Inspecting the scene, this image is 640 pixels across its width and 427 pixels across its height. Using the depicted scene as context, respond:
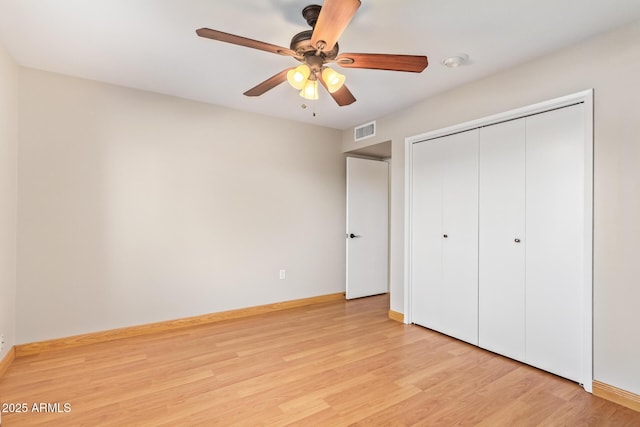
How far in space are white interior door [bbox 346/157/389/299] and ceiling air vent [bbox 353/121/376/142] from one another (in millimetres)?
313

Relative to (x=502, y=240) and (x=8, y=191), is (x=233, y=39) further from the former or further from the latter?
(x=502, y=240)

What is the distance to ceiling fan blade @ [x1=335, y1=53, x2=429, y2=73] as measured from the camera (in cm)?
173

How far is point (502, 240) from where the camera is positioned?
105 inches

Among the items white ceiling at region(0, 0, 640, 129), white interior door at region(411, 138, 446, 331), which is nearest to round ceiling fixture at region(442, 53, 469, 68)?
white ceiling at region(0, 0, 640, 129)

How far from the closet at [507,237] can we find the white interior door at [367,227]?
1.09 meters

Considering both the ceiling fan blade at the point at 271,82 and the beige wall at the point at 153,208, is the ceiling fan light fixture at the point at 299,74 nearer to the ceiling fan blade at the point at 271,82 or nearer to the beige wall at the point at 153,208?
the ceiling fan blade at the point at 271,82

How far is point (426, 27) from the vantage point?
2012 mm

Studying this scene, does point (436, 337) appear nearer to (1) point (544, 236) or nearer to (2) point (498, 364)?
(2) point (498, 364)

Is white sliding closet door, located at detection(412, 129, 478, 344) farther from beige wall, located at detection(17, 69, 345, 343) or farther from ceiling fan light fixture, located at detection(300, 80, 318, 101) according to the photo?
ceiling fan light fixture, located at detection(300, 80, 318, 101)

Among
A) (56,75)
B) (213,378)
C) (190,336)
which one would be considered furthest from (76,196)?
(213,378)

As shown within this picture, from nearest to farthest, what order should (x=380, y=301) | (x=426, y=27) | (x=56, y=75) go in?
(x=426, y=27) < (x=56, y=75) < (x=380, y=301)

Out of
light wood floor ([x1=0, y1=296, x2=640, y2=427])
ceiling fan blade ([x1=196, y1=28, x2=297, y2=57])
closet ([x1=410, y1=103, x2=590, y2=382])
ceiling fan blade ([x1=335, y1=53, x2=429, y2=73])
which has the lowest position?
light wood floor ([x1=0, y1=296, x2=640, y2=427])

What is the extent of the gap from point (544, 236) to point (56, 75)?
429 cm

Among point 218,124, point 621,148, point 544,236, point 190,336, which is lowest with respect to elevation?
point 190,336
